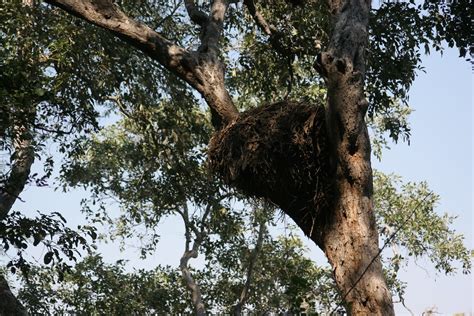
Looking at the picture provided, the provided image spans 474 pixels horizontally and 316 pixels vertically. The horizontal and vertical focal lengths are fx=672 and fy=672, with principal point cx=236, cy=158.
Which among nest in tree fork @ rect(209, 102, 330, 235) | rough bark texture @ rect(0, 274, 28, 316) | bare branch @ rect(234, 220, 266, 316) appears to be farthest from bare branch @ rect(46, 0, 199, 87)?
bare branch @ rect(234, 220, 266, 316)

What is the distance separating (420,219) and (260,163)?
16856 mm

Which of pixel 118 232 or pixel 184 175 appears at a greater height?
pixel 118 232

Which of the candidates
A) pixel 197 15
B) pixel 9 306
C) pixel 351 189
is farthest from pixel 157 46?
pixel 9 306

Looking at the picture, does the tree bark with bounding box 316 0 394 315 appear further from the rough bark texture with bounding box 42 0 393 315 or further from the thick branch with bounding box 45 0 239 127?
the thick branch with bounding box 45 0 239 127

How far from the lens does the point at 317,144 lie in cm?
469

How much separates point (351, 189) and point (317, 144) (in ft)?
1.69

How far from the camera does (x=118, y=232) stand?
62.8ft

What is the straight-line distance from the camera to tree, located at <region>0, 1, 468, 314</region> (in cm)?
416

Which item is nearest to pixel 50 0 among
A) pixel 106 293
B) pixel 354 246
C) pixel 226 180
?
pixel 226 180

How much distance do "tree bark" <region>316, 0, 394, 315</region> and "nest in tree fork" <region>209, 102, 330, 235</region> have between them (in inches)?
8.0

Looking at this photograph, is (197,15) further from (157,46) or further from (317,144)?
(317,144)

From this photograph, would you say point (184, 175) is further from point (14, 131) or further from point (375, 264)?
point (375, 264)

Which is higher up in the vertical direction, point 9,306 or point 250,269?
point 250,269

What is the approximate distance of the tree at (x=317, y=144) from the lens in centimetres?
416
